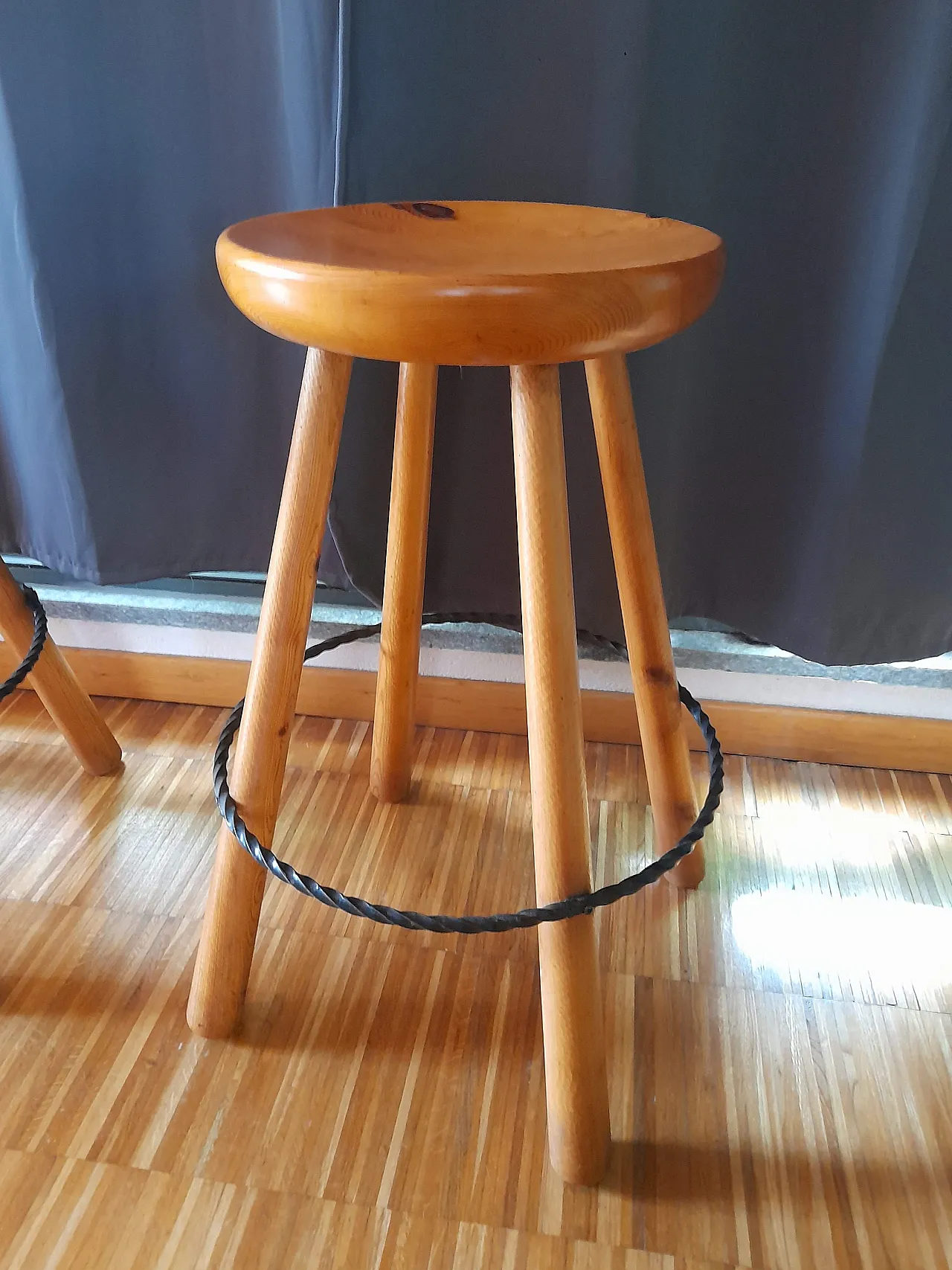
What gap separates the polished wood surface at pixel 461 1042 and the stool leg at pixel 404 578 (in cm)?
7

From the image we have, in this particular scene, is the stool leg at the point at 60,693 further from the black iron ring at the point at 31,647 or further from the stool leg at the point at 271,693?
the stool leg at the point at 271,693

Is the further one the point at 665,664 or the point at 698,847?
the point at 698,847

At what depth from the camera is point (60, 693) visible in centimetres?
95

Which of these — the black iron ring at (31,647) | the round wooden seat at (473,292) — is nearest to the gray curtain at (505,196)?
the black iron ring at (31,647)

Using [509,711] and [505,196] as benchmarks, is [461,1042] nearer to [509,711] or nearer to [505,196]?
[509,711]

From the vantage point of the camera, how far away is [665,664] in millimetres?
758

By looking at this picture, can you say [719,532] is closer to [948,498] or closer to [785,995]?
[948,498]

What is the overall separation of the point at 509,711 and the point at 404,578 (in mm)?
307

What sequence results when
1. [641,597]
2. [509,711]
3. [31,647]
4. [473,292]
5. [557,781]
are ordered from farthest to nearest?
[509,711] < [31,647] < [641,597] < [557,781] < [473,292]

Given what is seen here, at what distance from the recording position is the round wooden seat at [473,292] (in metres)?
0.48

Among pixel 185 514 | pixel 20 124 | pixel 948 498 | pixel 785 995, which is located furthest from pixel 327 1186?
pixel 20 124

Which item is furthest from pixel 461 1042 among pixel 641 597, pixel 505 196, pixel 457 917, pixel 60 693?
pixel 505 196

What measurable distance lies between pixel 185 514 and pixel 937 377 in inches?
28.9

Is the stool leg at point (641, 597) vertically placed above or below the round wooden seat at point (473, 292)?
below
